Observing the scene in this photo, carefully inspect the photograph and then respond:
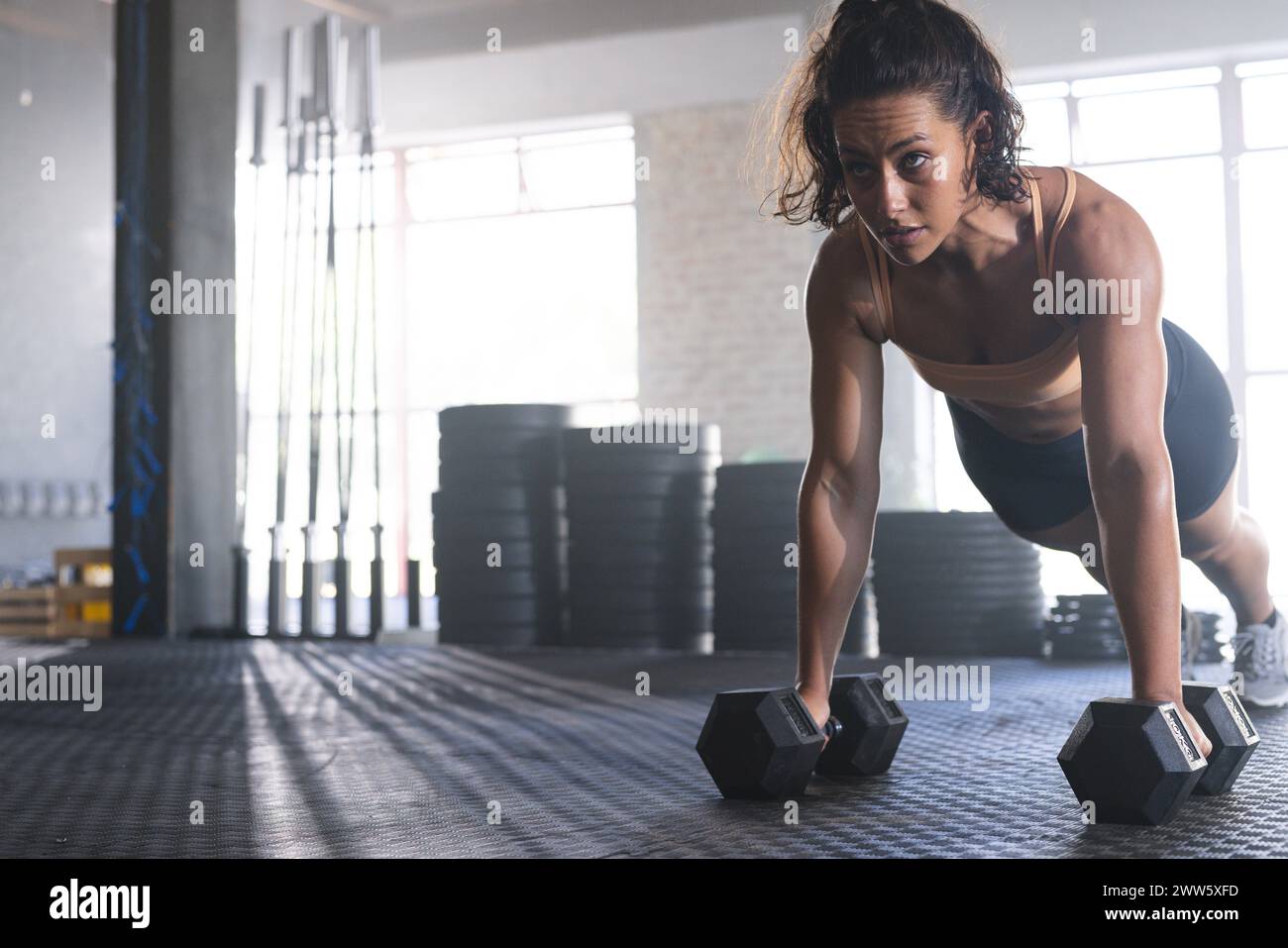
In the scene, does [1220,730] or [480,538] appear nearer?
[1220,730]

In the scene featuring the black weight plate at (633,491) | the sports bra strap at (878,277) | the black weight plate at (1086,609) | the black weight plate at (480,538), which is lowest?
the black weight plate at (1086,609)

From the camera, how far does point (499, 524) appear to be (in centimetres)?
484

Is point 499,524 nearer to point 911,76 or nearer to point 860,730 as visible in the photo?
point 860,730

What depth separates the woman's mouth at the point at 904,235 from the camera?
1.49 metres

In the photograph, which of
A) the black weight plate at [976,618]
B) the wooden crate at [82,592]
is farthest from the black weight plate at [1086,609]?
the wooden crate at [82,592]

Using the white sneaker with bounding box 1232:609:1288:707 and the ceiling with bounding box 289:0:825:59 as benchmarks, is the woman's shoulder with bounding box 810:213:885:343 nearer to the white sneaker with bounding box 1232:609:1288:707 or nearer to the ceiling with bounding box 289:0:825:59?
the white sneaker with bounding box 1232:609:1288:707

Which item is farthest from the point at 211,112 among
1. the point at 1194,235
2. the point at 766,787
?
the point at 1194,235

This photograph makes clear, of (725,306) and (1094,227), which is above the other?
(725,306)

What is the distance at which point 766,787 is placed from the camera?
161cm

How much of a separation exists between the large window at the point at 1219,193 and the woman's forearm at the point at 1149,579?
23.1 ft

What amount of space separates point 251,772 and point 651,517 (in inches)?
111

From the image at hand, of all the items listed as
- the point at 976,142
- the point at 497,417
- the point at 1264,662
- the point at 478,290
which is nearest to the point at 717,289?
the point at 478,290

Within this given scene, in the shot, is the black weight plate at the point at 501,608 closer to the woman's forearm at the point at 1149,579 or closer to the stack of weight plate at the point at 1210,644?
the stack of weight plate at the point at 1210,644

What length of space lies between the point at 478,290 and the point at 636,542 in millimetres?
6162
